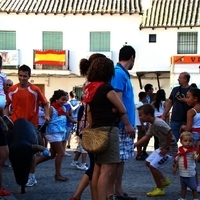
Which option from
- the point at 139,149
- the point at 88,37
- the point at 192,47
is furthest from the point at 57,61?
the point at 139,149

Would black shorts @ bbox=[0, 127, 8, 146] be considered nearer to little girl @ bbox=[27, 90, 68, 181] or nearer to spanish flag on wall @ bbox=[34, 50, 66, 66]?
little girl @ bbox=[27, 90, 68, 181]

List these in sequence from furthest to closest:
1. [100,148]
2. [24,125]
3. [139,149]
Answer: [139,149] → [24,125] → [100,148]

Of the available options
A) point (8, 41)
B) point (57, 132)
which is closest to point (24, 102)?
point (57, 132)

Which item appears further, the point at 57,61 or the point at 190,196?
the point at 57,61

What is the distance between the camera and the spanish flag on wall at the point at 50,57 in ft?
112

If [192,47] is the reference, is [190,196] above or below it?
below

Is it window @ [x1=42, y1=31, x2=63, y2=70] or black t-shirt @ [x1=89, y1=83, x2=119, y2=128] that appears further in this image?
window @ [x1=42, y1=31, x2=63, y2=70]

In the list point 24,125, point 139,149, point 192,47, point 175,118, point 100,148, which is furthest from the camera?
point 192,47

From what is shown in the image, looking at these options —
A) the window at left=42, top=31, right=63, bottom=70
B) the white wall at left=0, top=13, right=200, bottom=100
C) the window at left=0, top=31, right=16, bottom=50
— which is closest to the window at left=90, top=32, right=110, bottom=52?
the white wall at left=0, top=13, right=200, bottom=100

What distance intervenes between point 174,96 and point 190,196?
9.66 ft

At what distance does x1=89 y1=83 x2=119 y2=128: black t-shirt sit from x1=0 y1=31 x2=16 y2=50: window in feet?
95.2

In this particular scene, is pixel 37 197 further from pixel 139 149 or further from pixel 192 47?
pixel 192 47

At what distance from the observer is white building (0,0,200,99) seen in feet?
111

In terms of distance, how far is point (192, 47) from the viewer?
33.8m
